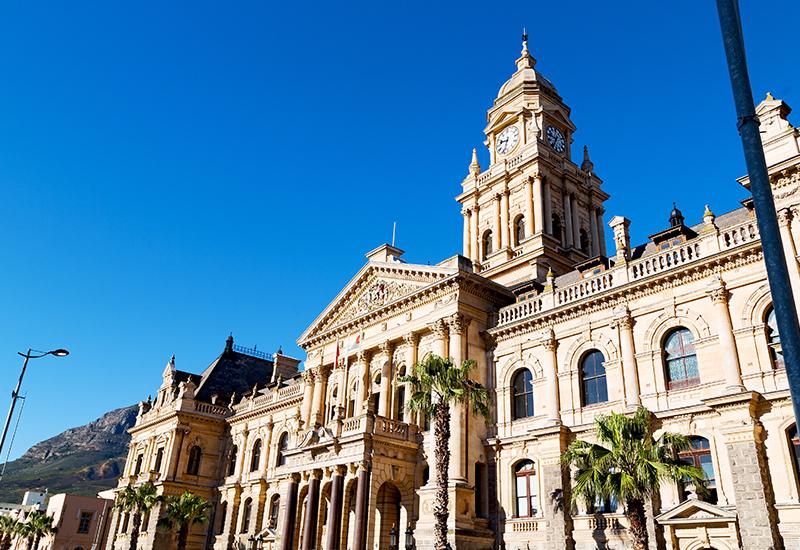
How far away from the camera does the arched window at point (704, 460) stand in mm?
22828

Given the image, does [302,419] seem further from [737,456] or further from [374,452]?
[737,456]

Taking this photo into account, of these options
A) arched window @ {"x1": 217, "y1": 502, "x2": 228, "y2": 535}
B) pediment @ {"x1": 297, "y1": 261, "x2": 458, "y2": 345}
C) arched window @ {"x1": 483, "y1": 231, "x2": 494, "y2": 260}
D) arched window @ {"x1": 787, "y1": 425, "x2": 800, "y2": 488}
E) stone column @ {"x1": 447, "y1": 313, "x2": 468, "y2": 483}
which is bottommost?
arched window @ {"x1": 217, "y1": 502, "x2": 228, "y2": 535}

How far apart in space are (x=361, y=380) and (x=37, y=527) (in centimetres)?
4145

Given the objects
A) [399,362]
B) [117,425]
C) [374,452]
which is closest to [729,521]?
[374,452]

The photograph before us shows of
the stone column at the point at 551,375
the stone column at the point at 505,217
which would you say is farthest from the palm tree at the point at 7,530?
the stone column at the point at 551,375

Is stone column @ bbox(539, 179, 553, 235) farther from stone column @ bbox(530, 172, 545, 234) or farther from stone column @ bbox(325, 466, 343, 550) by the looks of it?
stone column @ bbox(325, 466, 343, 550)

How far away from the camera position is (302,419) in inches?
1590

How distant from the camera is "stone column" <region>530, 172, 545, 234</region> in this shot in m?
46.3

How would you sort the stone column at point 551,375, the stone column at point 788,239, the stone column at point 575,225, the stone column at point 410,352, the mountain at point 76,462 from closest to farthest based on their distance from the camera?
the stone column at point 788,239 → the stone column at point 551,375 → the stone column at point 410,352 → the stone column at point 575,225 → the mountain at point 76,462

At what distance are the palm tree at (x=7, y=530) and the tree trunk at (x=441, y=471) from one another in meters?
57.1

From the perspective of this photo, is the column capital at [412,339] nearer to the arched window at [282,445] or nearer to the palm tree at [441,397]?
the palm tree at [441,397]

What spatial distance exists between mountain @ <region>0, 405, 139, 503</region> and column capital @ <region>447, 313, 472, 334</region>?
4546 inches

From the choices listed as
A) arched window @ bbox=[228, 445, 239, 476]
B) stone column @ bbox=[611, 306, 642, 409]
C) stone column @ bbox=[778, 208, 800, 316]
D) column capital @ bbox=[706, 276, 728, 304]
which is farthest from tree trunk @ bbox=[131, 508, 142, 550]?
stone column @ bbox=[778, 208, 800, 316]

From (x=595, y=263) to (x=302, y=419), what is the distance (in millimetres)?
19836
